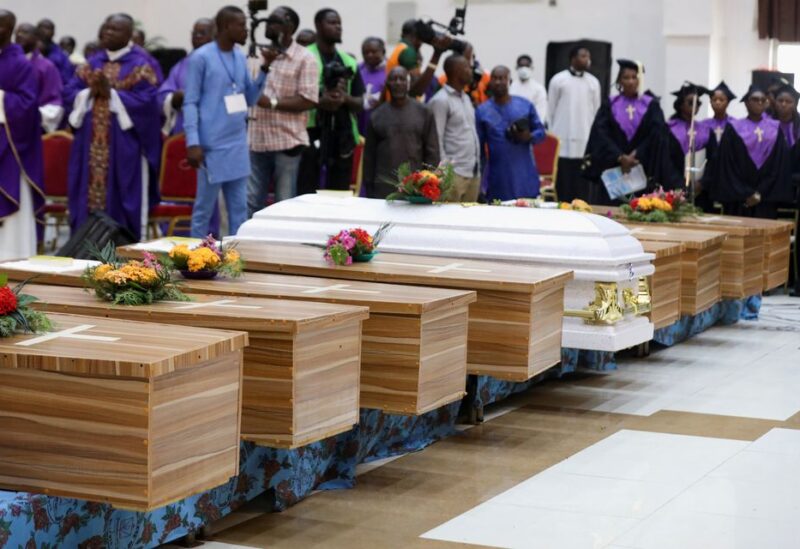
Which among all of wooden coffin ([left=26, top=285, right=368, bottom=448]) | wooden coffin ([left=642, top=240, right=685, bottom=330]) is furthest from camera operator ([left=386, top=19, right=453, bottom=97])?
wooden coffin ([left=26, top=285, right=368, bottom=448])

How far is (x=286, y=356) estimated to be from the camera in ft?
14.0

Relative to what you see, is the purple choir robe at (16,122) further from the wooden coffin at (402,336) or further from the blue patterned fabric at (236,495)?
the blue patterned fabric at (236,495)

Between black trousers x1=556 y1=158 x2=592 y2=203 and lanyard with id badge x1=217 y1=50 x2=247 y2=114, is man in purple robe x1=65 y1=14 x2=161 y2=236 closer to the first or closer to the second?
lanyard with id badge x1=217 y1=50 x2=247 y2=114

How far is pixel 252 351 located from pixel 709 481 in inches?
71.0

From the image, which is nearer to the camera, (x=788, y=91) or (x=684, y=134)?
(x=684, y=134)

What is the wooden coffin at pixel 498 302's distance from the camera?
5.54 m

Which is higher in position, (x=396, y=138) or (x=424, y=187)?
(x=396, y=138)

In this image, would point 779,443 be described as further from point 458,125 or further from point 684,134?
point 684,134

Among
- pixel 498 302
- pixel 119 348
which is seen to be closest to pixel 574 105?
pixel 498 302

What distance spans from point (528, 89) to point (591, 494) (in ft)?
35.6

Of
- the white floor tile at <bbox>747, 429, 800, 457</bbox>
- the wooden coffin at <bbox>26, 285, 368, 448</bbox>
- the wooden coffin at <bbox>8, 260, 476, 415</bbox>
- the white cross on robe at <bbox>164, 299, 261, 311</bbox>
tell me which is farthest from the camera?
the white floor tile at <bbox>747, 429, 800, 457</bbox>

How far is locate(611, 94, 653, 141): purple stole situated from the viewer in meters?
10.8

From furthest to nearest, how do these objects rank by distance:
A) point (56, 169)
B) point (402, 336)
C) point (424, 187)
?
1. point (56, 169)
2. point (424, 187)
3. point (402, 336)

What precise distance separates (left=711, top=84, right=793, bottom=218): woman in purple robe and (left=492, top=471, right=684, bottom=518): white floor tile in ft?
20.5
